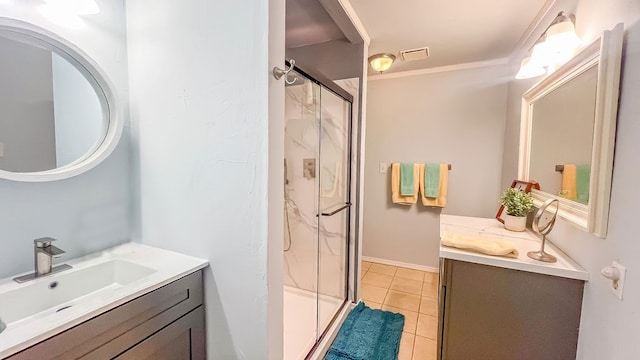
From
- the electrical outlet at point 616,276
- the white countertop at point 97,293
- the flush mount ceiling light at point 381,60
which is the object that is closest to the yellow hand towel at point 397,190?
the flush mount ceiling light at point 381,60

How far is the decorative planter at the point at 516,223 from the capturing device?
1696 mm

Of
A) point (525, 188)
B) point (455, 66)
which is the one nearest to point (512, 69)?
point (455, 66)

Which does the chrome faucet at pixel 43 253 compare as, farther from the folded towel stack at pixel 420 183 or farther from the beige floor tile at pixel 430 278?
the beige floor tile at pixel 430 278

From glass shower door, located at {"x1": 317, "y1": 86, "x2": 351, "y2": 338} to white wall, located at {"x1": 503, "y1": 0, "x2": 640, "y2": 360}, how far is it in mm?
1370

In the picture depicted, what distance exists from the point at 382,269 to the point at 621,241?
231cm

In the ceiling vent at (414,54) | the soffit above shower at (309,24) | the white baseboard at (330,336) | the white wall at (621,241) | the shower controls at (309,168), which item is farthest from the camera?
the ceiling vent at (414,54)

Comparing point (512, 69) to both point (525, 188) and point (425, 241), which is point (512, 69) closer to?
point (525, 188)

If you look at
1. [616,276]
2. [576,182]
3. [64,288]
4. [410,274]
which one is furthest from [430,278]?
[64,288]

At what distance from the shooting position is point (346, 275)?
7.47ft

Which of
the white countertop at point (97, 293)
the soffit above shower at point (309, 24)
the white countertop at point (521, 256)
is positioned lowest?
the white countertop at point (97, 293)

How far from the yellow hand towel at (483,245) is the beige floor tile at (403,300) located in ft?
3.81

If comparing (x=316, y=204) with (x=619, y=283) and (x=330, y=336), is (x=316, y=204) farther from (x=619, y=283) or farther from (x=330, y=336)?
(x=619, y=283)

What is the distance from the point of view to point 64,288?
3.46 feet

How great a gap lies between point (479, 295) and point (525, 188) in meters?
1.00
